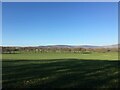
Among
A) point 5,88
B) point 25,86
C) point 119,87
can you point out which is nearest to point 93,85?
point 119,87

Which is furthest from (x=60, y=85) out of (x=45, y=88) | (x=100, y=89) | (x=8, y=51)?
(x=8, y=51)

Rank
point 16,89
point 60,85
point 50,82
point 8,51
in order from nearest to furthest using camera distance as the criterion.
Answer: point 16,89 → point 60,85 → point 50,82 → point 8,51

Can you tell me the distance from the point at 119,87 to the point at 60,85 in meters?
2.65

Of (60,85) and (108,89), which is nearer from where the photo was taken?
(108,89)

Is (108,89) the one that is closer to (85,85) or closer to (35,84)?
(85,85)

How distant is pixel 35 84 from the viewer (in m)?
13.1

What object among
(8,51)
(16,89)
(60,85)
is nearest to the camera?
(16,89)

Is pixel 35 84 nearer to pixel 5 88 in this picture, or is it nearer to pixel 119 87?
pixel 5 88

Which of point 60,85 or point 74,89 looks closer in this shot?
point 74,89

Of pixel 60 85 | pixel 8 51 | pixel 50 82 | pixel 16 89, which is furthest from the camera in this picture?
pixel 8 51

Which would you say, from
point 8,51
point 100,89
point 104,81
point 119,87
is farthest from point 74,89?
point 8,51

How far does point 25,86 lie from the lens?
12.6 m

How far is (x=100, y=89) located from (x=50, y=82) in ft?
9.52

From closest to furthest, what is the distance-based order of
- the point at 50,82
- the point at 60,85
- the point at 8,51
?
the point at 60,85, the point at 50,82, the point at 8,51
